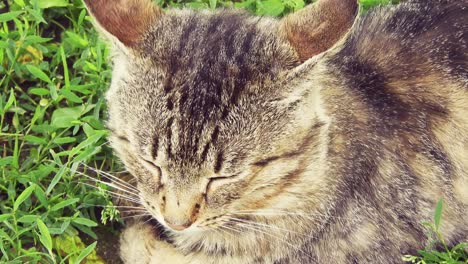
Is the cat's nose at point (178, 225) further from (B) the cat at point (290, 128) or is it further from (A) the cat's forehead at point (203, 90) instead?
(A) the cat's forehead at point (203, 90)

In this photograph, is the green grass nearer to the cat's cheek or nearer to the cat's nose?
the cat's nose

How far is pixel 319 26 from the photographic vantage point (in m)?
2.48

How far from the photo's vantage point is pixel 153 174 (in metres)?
2.71

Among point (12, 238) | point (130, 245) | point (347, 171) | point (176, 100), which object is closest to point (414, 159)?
point (347, 171)

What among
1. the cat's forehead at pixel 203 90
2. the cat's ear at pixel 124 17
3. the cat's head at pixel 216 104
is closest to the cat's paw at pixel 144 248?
the cat's head at pixel 216 104

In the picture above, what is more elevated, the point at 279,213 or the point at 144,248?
the point at 279,213

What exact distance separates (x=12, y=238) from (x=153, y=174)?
88 cm

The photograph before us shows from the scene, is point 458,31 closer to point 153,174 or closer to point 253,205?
point 253,205

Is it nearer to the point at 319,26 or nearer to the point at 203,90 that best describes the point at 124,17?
the point at 203,90

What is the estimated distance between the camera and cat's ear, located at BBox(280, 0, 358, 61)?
2.43 metres

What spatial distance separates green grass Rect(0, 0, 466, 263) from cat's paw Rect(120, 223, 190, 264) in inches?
4.6

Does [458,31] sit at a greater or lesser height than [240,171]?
greater

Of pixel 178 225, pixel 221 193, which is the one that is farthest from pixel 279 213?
pixel 178 225

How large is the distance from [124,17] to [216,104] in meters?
0.47
